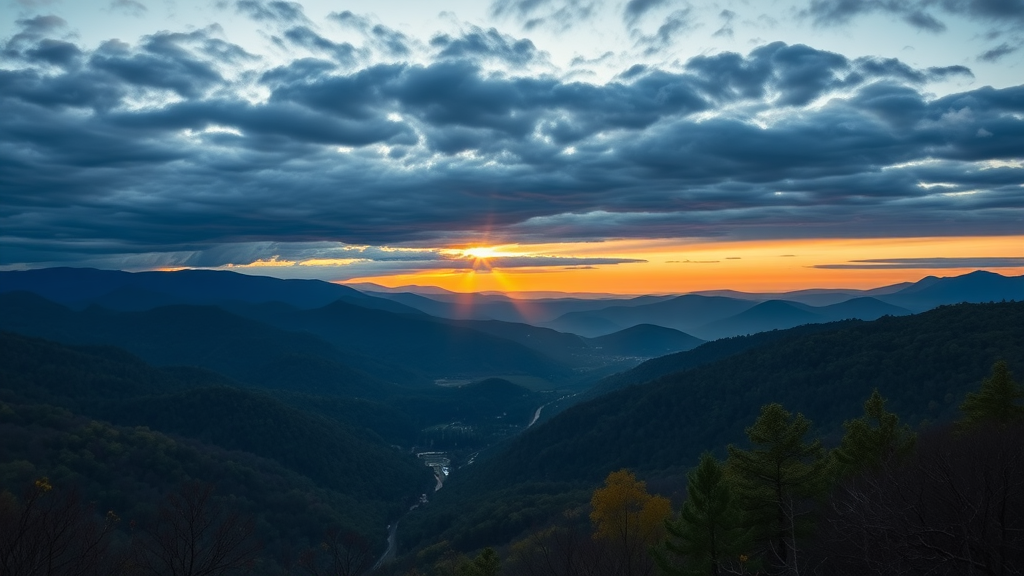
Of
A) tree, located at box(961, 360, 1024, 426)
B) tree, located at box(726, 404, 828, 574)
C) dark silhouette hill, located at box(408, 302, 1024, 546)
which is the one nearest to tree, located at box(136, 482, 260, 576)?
tree, located at box(726, 404, 828, 574)

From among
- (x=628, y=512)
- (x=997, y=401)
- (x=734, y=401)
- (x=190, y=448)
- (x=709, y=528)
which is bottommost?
(x=190, y=448)

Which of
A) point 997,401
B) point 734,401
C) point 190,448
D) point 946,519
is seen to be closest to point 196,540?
point 946,519

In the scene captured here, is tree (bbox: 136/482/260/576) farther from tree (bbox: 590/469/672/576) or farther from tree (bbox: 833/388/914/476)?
tree (bbox: 833/388/914/476)

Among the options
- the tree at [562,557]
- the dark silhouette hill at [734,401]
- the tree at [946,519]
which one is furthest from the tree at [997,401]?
the dark silhouette hill at [734,401]

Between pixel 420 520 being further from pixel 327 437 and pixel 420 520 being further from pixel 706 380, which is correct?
pixel 706 380

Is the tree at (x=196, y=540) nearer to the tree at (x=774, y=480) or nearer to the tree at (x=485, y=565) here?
the tree at (x=485, y=565)

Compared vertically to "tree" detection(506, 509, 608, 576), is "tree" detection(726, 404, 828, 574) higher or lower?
higher

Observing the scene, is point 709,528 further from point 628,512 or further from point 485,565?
point 628,512

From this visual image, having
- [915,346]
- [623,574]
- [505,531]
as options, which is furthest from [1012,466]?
[915,346]
